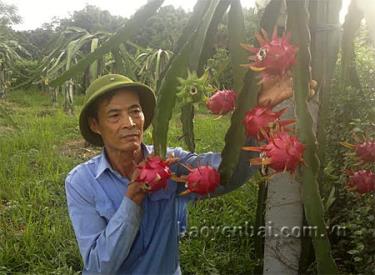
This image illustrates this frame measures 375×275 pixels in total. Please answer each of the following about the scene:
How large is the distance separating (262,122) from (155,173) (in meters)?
Answer: 0.26

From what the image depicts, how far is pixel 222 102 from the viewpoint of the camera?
776mm

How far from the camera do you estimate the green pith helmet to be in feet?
3.84

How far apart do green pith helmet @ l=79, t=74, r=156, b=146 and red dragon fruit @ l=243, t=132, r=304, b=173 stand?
2.11ft

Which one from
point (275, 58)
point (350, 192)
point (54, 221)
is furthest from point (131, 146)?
point (54, 221)

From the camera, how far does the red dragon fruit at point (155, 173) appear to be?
2.66ft

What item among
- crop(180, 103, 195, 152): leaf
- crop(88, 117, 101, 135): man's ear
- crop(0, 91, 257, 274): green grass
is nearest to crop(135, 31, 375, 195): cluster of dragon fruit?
crop(180, 103, 195, 152): leaf

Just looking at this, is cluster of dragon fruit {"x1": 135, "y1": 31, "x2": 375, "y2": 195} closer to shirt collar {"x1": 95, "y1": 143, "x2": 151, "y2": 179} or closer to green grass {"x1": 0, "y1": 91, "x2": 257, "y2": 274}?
shirt collar {"x1": 95, "y1": 143, "x2": 151, "y2": 179}

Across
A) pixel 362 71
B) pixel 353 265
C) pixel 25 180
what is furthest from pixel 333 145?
pixel 25 180

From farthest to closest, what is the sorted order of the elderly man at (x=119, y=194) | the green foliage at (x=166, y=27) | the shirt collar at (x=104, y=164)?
the green foliage at (x=166, y=27) → the shirt collar at (x=104, y=164) → the elderly man at (x=119, y=194)

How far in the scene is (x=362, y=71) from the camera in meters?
2.33

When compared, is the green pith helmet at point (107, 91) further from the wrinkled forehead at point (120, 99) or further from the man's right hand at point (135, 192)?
the man's right hand at point (135, 192)

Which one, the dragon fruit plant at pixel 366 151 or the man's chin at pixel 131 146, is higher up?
the dragon fruit plant at pixel 366 151

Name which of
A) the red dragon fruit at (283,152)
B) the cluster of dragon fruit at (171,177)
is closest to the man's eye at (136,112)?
the cluster of dragon fruit at (171,177)

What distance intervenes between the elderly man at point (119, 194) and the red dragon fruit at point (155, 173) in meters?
0.27
